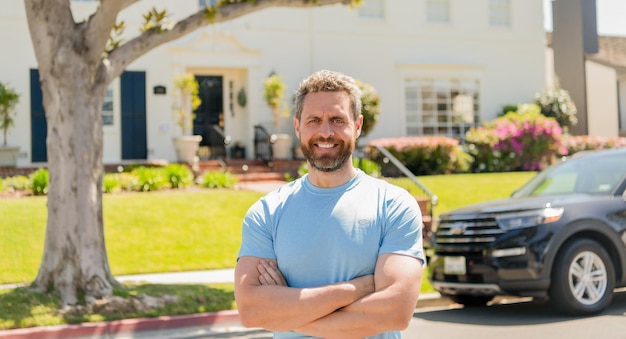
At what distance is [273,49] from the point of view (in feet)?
74.4

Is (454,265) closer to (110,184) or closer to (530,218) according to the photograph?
(530,218)

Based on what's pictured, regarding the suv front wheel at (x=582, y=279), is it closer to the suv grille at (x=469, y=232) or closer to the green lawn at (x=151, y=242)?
the suv grille at (x=469, y=232)

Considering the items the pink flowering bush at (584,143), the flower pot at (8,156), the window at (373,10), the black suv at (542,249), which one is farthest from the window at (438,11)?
the black suv at (542,249)

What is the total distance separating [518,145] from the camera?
21.6 metres

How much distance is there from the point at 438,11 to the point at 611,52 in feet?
35.4

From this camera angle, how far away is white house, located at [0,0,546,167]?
68.6 ft

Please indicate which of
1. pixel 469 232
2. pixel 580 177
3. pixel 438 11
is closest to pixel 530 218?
pixel 469 232

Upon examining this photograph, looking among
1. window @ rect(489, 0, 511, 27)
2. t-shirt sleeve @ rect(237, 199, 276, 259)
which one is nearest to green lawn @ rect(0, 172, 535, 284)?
t-shirt sleeve @ rect(237, 199, 276, 259)

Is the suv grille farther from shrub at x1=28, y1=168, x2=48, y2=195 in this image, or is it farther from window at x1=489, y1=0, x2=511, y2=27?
window at x1=489, y1=0, x2=511, y2=27

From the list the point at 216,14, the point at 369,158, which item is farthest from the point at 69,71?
the point at 369,158

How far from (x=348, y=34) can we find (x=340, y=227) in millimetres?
21100

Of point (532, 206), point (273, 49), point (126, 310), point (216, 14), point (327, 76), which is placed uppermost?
point (273, 49)

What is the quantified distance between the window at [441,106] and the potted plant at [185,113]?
272 inches

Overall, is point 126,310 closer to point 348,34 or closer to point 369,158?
point 369,158
